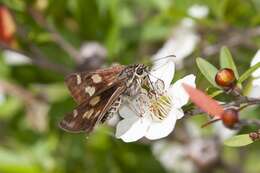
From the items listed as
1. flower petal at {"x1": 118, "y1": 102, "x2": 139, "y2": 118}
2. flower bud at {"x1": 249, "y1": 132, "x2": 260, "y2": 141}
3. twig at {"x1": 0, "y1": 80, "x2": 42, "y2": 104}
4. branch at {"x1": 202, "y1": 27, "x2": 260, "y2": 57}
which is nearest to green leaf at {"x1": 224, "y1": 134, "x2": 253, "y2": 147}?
flower bud at {"x1": 249, "y1": 132, "x2": 260, "y2": 141}

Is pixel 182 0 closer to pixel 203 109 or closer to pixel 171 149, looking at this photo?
pixel 171 149

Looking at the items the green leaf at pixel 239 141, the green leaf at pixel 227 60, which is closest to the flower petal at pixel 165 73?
the green leaf at pixel 227 60

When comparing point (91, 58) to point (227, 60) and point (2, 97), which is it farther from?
point (227, 60)

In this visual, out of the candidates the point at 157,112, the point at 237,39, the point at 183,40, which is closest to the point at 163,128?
the point at 157,112

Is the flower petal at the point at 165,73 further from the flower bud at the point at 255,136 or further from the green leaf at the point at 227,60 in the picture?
the flower bud at the point at 255,136

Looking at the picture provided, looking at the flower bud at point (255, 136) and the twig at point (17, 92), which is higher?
the twig at point (17, 92)

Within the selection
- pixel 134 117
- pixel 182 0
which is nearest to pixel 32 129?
pixel 182 0
